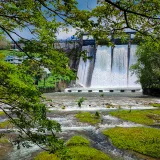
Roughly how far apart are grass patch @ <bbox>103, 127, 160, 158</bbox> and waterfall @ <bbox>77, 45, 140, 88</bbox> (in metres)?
65.8

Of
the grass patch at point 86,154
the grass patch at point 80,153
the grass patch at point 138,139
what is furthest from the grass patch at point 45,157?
the grass patch at point 138,139

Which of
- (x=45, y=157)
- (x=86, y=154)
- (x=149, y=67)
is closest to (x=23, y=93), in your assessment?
(x=45, y=157)

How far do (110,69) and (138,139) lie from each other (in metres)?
72.2

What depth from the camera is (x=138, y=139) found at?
14.2 m

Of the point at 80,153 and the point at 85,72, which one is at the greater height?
the point at 85,72

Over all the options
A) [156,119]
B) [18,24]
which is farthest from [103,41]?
[156,119]

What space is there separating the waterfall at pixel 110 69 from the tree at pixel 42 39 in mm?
75982

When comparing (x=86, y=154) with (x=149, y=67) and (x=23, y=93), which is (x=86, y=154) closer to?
(x=23, y=93)

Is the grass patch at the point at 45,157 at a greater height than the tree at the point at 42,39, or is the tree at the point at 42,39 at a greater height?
the tree at the point at 42,39

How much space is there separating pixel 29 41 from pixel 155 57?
43.9 m

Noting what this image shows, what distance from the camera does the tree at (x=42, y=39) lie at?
5113 mm

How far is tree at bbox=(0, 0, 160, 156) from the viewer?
5.11m

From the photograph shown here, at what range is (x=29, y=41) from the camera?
605cm

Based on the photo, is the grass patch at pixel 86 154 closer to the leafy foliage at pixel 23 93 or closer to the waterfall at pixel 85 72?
the leafy foliage at pixel 23 93
